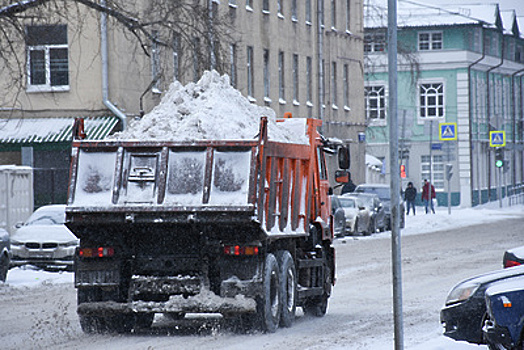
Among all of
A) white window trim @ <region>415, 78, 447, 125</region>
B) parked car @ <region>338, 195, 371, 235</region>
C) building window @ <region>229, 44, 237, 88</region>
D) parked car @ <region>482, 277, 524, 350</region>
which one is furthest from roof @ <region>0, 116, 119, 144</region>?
white window trim @ <region>415, 78, 447, 125</region>

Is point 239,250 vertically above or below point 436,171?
below

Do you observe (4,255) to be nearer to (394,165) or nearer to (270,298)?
(270,298)

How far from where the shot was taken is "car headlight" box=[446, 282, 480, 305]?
11.1 meters

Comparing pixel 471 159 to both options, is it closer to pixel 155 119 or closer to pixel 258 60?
pixel 258 60

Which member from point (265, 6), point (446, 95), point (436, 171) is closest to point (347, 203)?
point (265, 6)

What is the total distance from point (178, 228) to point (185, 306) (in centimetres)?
90

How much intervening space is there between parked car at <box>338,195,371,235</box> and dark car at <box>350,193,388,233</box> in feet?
1.86

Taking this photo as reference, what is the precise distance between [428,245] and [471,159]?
128 ft

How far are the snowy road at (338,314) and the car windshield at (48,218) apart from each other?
1582 millimetres

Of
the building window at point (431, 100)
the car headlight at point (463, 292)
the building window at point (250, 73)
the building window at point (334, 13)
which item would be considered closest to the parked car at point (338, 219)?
the building window at point (250, 73)

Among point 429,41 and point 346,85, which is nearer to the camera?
point 346,85

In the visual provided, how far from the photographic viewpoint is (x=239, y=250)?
→ 1390cm

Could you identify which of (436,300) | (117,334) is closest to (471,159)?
(436,300)

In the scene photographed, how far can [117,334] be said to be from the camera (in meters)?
14.4
